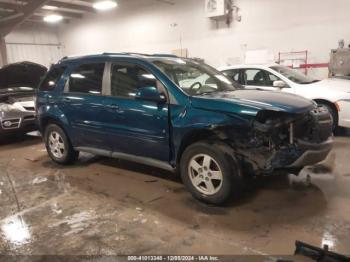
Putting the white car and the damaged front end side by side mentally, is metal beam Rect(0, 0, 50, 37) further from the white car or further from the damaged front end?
the damaged front end

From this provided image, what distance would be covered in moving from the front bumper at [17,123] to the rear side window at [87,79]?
2.82 metres

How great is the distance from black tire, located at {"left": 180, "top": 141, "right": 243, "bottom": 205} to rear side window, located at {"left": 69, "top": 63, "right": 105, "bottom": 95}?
1570 mm

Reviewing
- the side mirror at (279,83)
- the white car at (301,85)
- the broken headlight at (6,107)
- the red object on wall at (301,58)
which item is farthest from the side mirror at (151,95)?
the red object on wall at (301,58)

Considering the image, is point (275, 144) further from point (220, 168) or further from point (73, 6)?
point (73, 6)

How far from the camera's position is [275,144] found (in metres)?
3.15

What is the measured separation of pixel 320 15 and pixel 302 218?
890 centimetres

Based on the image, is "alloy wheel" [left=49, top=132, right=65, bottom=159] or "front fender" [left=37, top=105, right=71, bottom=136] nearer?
"front fender" [left=37, top=105, right=71, bottom=136]

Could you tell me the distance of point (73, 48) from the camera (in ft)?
58.6

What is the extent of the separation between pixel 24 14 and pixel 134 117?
1128 centimetres

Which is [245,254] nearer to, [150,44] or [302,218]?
[302,218]

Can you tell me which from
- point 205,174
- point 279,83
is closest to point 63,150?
point 205,174

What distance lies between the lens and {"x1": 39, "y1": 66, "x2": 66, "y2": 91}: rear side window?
491 centimetres

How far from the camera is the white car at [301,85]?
20.5 ft

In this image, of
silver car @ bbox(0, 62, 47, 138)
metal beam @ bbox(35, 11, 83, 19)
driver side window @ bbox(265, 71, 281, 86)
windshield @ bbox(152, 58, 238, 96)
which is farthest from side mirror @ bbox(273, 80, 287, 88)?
metal beam @ bbox(35, 11, 83, 19)
